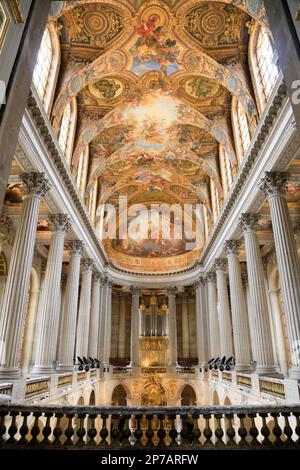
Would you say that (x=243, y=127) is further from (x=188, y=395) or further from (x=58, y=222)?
(x=188, y=395)

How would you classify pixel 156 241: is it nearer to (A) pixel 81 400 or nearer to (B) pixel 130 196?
(B) pixel 130 196

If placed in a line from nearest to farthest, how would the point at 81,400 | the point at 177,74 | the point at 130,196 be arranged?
the point at 177,74, the point at 81,400, the point at 130,196

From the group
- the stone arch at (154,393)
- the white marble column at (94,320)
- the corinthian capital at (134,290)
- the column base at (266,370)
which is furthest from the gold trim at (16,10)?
the stone arch at (154,393)

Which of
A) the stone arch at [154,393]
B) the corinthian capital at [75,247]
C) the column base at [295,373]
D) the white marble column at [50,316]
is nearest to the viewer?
the column base at [295,373]

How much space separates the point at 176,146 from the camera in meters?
21.0

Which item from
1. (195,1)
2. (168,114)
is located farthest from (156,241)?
(195,1)

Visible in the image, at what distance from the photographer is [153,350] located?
1150 inches

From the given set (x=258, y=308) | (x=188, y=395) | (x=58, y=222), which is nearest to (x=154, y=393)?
(x=188, y=395)

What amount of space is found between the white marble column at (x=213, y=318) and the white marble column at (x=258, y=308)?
9600 millimetres

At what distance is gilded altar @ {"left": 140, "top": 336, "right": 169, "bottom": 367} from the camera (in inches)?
1137

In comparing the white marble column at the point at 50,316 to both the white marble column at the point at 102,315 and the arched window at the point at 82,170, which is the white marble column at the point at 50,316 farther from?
the white marble column at the point at 102,315

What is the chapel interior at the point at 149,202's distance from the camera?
16.9 ft

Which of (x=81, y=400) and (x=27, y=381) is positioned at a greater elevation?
(x=27, y=381)

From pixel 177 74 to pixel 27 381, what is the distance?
565 inches
